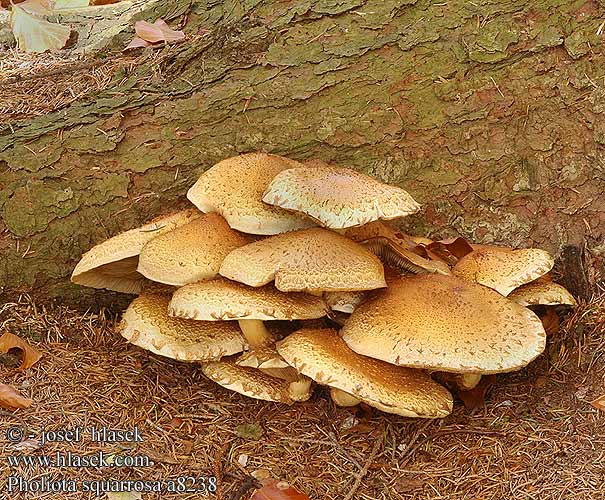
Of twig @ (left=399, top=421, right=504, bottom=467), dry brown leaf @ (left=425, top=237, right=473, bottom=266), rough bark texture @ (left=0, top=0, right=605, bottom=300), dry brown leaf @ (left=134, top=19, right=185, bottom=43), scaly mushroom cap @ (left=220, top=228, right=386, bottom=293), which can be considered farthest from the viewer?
dry brown leaf @ (left=134, top=19, right=185, bottom=43)

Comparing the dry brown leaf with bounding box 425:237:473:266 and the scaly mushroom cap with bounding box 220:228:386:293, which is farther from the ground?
the scaly mushroom cap with bounding box 220:228:386:293

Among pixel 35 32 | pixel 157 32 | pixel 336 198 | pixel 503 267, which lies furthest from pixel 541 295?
pixel 35 32

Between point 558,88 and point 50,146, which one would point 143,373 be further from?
point 558,88

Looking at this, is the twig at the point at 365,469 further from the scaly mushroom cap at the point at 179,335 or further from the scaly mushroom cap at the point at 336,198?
the scaly mushroom cap at the point at 336,198

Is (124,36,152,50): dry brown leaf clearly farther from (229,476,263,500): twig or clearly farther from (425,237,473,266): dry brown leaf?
(229,476,263,500): twig

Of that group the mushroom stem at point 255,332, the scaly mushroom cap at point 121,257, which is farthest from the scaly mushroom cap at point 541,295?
the scaly mushroom cap at point 121,257

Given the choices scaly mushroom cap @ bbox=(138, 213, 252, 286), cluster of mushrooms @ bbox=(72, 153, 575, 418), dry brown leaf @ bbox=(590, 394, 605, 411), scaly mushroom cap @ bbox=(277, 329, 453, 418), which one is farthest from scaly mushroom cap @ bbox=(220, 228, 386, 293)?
dry brown leaf @ bbox=(590, 394, 605, 411)

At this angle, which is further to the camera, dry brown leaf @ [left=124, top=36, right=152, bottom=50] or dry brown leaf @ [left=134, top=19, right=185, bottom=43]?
dry brown leaf @ [left=124, top=36, right=152, bottom=50]

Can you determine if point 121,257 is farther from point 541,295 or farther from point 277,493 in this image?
point 541,295

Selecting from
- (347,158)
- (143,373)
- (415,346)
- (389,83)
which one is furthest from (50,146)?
(415,346)
